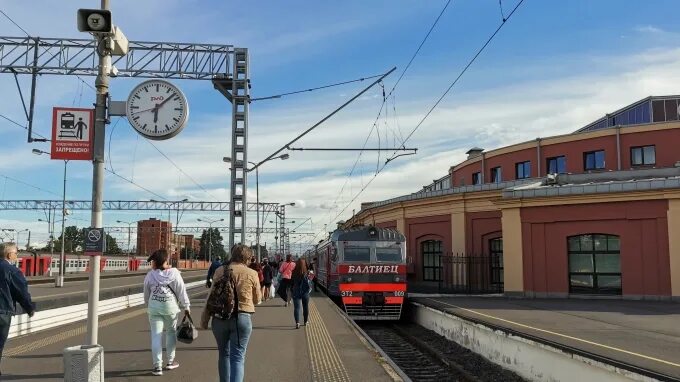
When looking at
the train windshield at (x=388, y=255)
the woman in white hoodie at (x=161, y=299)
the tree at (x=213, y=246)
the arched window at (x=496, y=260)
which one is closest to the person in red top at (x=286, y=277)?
the train windshield at (x=388, y=255)

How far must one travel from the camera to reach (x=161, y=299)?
777 cm

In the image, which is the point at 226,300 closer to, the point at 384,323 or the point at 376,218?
the point at 384,323

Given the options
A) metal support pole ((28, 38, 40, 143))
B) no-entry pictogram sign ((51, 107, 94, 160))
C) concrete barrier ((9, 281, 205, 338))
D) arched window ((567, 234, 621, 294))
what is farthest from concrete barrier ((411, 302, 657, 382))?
metal support pole ((28, 38, 40, 143))

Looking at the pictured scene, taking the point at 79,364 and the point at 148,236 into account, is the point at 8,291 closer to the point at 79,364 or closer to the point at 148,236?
the point at 79,364

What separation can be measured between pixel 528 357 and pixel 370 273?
958 centimetres

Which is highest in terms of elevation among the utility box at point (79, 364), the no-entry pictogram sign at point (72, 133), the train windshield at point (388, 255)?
the no-entry pictogram sign at point (72, 133)

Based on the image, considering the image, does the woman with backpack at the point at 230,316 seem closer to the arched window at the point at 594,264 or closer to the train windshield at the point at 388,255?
the train windshield at the point at 388,255

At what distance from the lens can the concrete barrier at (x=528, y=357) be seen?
8344mm

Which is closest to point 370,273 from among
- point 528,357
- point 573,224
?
point 573,224

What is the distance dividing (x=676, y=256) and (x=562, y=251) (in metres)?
3.82

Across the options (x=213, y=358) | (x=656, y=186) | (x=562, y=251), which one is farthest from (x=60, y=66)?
(x=656, y=186)

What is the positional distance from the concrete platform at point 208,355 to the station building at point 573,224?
1172 centimetres

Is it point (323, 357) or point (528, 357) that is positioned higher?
point (323, 357)

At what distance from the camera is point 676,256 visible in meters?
19.7
